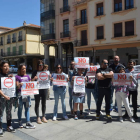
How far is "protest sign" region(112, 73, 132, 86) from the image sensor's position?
4.83 meters

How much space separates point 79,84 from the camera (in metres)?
5.14

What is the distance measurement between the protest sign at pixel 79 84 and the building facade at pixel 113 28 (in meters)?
15.0

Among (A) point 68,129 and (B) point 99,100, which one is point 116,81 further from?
(A) point 68,129

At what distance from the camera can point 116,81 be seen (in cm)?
488

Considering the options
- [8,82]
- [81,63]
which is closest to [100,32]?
[81,63]

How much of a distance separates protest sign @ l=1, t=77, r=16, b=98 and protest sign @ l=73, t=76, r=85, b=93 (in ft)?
6.18

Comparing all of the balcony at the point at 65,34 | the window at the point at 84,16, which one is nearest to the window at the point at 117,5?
the window at the point at 84,16

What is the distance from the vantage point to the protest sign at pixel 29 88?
4383 millimetres

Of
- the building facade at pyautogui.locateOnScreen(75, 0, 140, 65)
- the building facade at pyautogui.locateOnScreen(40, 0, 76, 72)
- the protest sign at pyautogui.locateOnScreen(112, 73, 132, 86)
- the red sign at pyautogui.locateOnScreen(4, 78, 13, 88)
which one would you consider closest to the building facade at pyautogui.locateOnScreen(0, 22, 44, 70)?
→ the building facade at pyautogui.locateOnScreen(40, 0, 76, 72)

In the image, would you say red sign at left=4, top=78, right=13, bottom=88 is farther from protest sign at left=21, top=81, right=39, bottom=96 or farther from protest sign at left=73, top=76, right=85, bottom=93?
protest sign at left=73, top=76, right=85, bottom=93

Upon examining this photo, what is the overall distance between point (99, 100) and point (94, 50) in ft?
56.6

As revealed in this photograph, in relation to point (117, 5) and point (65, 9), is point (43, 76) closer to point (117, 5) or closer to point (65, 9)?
point (117, 5)

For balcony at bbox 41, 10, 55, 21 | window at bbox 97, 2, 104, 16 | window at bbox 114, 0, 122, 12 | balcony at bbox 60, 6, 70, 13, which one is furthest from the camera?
balcony at bbox 41, 10, 55, 21

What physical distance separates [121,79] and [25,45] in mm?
32569
